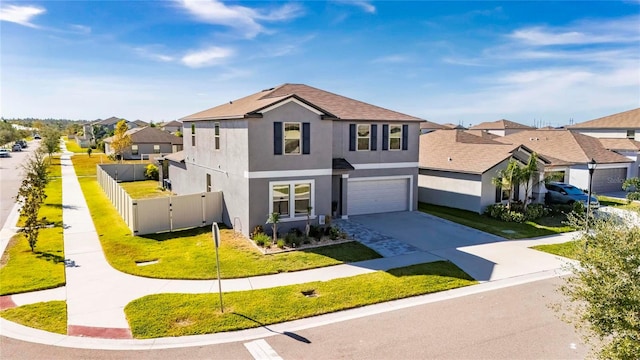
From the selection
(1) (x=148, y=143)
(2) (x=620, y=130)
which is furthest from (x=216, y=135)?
(1) (x=148, y=143)

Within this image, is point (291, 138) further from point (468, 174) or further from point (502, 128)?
point (502, 128)

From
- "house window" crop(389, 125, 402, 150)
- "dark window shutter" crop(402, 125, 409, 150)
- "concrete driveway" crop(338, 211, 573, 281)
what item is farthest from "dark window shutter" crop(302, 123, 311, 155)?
"dark window shutter" crop(402, 125, 409, 150)

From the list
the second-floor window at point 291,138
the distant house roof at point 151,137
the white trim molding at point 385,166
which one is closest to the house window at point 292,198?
the second-floor window at point 291,138

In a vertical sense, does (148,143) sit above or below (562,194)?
above

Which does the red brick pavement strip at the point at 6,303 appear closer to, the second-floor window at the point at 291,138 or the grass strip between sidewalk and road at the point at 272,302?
the grass strip between sidewalk and road at the point at 272,302

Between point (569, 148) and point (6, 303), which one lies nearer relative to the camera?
point (6, 303)

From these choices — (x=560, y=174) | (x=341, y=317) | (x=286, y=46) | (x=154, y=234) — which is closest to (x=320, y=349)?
(x=341, y=317)

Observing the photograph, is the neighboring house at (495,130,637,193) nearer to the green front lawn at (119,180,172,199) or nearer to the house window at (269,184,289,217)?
the house window at (269,184,289,217)
